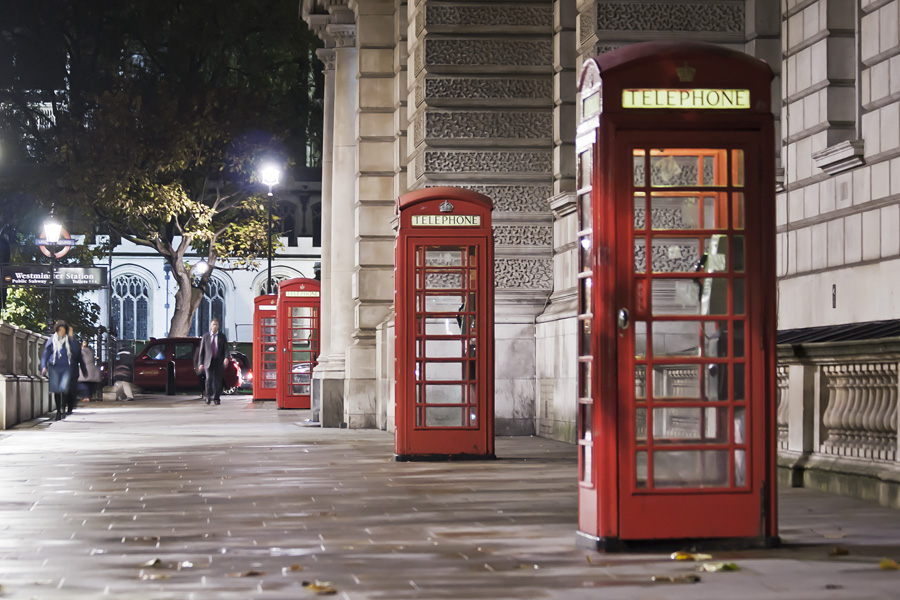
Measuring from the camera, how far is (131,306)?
79625 millimetres

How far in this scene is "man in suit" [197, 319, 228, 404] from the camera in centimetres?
3209

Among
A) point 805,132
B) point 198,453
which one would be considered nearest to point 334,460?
point 198,453

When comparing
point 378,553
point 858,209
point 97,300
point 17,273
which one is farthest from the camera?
point 97,300

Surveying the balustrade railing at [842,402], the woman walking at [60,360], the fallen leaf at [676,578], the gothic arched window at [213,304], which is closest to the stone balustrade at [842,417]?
the balustrade railing at [842,402]

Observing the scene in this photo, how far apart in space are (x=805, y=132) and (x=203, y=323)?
2677 inches

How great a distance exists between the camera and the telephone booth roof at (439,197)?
14.2m

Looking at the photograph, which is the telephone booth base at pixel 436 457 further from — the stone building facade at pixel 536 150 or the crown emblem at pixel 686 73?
the crown emblem at pixel 686 73

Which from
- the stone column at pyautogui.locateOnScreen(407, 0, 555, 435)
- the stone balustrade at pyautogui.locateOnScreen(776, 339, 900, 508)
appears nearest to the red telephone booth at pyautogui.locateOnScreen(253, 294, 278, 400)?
the stone column at pyautogui.locateOnScreen(407, 0, 555, 435)

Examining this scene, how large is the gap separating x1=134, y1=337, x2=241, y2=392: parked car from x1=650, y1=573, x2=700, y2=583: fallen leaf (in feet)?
119

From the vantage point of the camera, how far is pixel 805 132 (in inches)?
561

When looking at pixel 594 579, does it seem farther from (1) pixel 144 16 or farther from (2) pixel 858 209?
(1) pixel 144 16

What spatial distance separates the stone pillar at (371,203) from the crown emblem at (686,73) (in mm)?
14390

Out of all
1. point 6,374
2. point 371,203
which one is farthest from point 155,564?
point 6,374

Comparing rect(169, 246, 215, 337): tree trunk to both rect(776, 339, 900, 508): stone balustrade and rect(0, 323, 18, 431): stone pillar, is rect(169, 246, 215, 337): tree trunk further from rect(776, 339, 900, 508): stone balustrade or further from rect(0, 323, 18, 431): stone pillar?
rect(776, 339, 900, 508): stone balustrade
